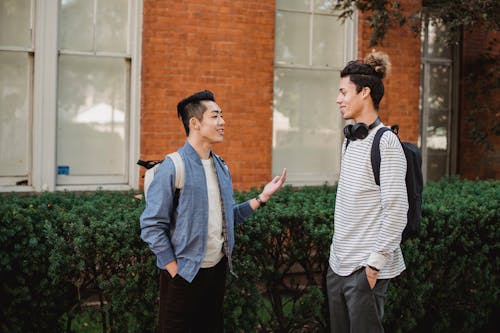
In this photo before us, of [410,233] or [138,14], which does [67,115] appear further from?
[410,233]

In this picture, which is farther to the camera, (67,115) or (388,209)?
(67,115)

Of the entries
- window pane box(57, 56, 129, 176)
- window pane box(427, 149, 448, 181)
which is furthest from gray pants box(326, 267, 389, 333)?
window pane box(427, 149, 448, 181)

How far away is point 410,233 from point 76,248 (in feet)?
6.84

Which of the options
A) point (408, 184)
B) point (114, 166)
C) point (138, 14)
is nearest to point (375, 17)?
point (138, 14)

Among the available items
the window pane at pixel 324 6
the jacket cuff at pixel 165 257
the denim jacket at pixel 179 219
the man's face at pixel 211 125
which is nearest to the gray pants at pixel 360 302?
the denim jacket at pixel 179 219

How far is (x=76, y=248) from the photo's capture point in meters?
4.31

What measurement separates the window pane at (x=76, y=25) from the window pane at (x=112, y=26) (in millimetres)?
86

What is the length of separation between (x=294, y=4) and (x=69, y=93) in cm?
296

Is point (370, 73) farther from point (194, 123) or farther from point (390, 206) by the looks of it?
point (194, 123)

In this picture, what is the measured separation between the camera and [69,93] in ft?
23.8

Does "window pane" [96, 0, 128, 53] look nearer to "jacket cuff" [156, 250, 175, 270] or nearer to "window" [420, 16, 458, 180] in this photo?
"jacket cuff" [156, 250, 175, 270]

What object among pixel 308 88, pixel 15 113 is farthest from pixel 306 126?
pixel 15 113

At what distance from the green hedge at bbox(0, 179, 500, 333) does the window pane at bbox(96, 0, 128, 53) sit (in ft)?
6.85

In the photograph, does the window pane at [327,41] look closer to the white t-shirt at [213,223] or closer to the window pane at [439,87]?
the window pane at [439,87]
